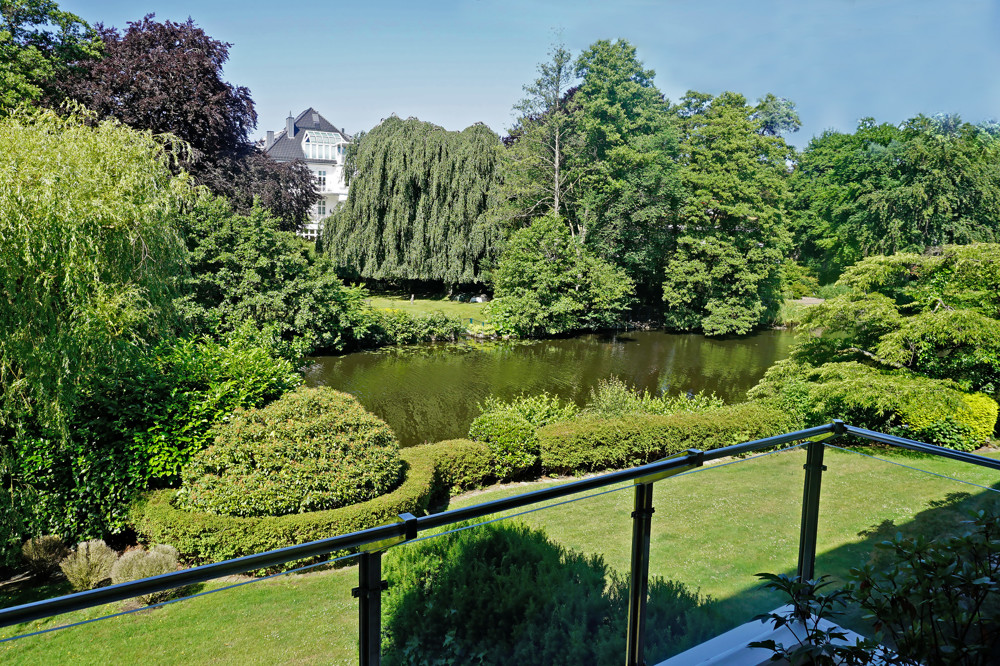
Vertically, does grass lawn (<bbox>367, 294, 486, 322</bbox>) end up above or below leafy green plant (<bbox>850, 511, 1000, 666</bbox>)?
below

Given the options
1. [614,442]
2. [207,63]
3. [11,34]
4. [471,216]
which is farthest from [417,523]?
[471,216]

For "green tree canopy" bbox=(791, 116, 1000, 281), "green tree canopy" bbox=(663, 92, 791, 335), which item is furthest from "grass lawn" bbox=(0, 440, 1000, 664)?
"green tree canopy" bbox=(791, 116, 1000, 281)

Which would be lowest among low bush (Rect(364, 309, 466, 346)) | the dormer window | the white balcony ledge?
low bush (Rect(364, 309, 466, 346))

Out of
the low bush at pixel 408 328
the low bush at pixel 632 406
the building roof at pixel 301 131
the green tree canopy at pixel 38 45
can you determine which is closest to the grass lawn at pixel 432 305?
the low bush at pixel 408 328

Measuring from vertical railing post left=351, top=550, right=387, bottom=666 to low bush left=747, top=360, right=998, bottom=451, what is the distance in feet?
31.4

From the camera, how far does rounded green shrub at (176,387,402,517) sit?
6660mm

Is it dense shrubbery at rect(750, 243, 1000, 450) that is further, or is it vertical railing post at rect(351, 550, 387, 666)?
dense shrubbery at rect(750, 243, 1000, 450)

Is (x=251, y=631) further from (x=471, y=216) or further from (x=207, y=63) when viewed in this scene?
(x=471, y=216)

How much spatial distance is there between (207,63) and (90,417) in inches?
587

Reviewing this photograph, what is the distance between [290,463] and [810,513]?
5.59m

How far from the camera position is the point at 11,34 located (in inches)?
686

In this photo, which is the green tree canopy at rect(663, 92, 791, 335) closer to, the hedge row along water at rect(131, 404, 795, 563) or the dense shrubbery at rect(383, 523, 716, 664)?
the hedge row along water at rect(131, 404, 795, 563)

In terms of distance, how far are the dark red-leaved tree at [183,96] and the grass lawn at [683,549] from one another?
17.3 metres

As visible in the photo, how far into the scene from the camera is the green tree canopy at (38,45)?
15.9 m
